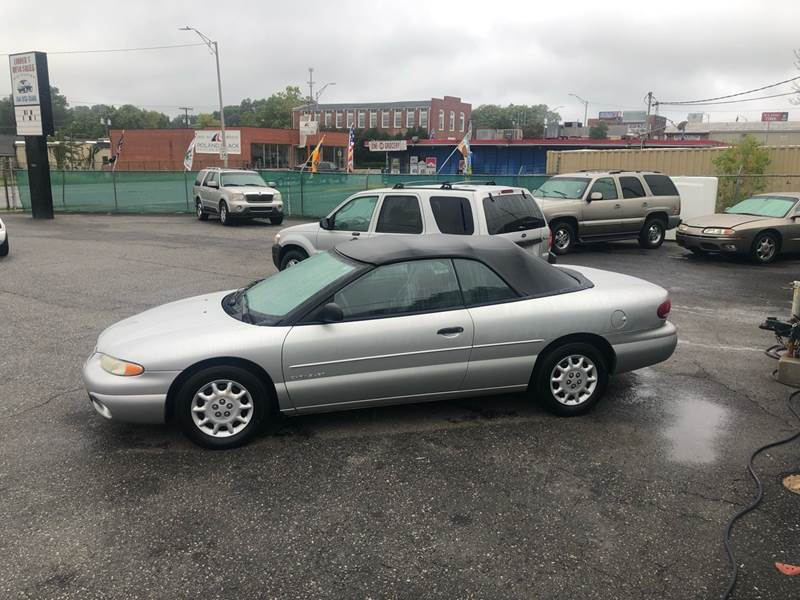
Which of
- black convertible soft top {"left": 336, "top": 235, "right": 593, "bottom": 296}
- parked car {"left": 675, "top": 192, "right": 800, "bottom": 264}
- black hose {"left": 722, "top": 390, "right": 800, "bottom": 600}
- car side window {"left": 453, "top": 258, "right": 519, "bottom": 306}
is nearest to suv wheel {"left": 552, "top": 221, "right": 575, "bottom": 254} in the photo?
parked car {"left": 675, "top": 192, "right": 800, "bottom": 264}

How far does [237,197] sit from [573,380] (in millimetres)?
17360

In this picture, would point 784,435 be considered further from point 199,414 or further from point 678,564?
point 199,414

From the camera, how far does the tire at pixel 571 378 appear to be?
5004 mm

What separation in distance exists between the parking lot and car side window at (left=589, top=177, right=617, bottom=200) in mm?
8745

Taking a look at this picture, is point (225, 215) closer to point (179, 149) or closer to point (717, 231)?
point (717, 231)

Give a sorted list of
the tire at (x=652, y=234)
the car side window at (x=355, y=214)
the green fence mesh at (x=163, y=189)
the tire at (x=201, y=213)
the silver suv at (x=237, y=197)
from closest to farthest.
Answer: the car side window at (x=355, y=214) < the tire at (x=652, y=234) < the silver suv at (x=237, y=197) < the tire at (x=201, y=213) < the green fence mesh at (x=163, y=189)

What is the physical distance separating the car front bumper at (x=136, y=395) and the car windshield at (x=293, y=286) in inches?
31.9

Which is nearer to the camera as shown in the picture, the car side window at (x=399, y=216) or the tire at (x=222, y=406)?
the tire at (x=222, y=406)

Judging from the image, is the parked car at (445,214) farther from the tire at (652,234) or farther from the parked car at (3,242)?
the parked car at (3,242)

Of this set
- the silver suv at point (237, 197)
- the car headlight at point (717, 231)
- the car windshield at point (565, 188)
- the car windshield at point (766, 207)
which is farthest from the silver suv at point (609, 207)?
the silver suv at point (237, 197)

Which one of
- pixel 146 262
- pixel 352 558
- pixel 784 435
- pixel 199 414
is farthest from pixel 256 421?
pixel 146 262

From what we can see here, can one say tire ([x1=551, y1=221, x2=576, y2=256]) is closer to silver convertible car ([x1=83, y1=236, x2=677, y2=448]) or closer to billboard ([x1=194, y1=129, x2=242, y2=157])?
silver convertible car ([x1=83, y1=236, x2=677, y2=448])

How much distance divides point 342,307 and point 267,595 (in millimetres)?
2115

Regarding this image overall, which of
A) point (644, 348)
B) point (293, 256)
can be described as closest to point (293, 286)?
point (644, 348)
